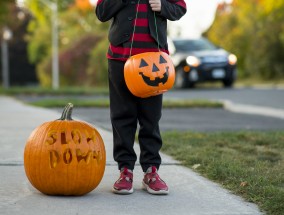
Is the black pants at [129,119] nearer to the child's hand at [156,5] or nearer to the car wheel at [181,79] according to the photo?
the child's hand at [156,5]

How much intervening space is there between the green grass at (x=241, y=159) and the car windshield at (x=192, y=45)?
13243 millimetres

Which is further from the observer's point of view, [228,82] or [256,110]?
[228,82]

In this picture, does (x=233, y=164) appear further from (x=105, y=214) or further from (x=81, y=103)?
(x=81, y=103)

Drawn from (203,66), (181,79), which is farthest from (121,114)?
(181,79)

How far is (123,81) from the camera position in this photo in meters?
4.39

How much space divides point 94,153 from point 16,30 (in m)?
50.8

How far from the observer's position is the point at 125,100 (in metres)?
4.41

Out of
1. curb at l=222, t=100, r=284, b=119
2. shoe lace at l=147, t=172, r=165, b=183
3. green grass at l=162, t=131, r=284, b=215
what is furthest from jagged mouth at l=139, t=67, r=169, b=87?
curb at l=222, t=100, r=284, b=119

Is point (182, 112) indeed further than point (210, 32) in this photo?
No

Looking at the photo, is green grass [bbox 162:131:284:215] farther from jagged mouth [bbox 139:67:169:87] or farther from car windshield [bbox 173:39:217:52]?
car windshield [bbox 173:39:217:52]

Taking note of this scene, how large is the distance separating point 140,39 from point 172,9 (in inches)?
11.6

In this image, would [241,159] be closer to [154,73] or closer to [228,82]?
[154,73]

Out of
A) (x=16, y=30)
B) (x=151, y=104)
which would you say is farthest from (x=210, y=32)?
(x=151, y=104)

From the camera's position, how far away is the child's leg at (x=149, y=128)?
4430mm
